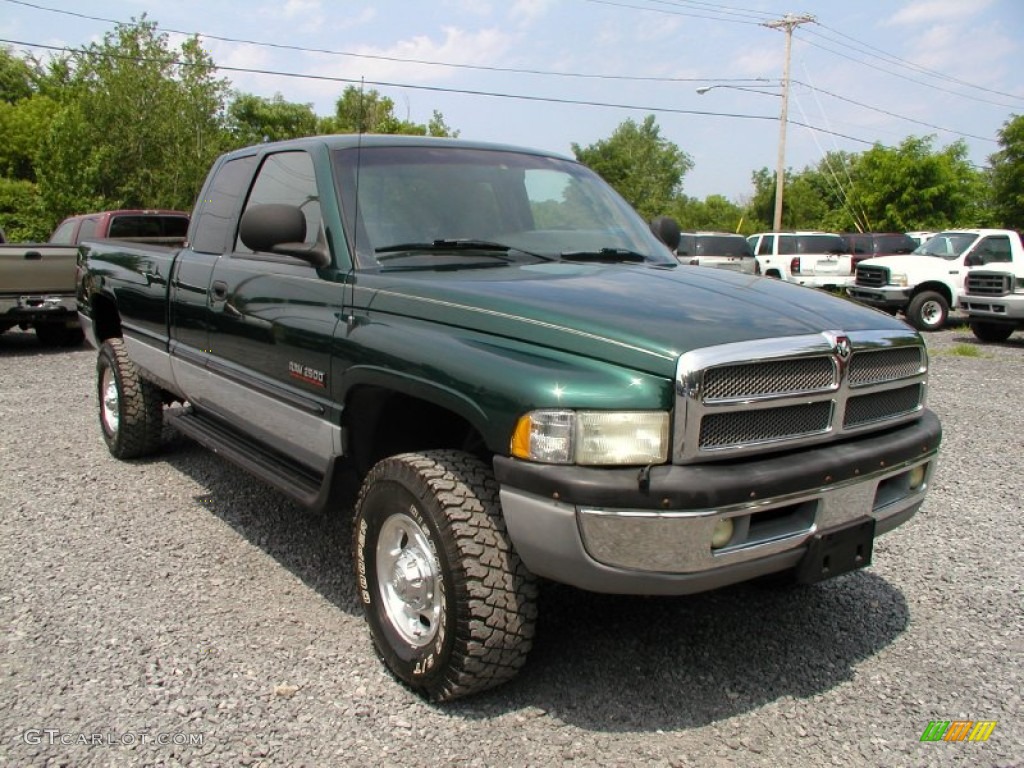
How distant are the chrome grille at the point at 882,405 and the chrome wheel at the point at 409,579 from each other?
1483 millimetres

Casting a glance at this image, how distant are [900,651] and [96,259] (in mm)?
5593

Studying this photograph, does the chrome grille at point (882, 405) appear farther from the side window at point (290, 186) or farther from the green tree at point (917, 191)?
the green tree at point (917, 191)

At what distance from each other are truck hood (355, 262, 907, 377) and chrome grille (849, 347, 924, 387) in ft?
0.32

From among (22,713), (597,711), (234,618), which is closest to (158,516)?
(234,618)

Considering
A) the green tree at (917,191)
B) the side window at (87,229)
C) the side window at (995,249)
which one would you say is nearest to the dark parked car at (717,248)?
the side window at (995,249)

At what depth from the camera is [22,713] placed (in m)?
2.83

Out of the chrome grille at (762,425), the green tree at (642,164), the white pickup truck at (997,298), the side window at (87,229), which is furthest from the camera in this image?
the green tree at (642,164)

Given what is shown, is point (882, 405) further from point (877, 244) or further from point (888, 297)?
point (877, 244)

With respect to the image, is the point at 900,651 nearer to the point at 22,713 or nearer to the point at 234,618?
the point at 234,618

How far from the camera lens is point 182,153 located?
24031 mm

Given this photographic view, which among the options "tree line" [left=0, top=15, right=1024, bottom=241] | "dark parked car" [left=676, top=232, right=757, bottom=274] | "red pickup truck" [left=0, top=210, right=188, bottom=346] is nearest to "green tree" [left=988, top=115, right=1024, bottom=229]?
"tree line" [left=0, top=15, right=1024, bottom=241]

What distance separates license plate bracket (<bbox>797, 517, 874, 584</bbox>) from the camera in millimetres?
2691

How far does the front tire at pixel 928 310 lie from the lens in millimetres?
16281

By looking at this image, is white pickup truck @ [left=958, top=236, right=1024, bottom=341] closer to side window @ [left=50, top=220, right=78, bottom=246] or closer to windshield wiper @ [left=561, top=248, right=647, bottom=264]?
windshield wiper @ [left=561, top=248, right=647, bottom=264]
